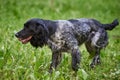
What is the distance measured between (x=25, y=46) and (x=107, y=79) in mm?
2125

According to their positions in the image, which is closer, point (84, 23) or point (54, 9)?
point (84, 23)

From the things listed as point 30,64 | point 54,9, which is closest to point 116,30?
point 54,9

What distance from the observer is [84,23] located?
855 centimetres

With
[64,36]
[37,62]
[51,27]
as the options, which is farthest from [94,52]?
[37,62]

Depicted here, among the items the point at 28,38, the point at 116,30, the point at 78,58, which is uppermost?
the point at 28,38

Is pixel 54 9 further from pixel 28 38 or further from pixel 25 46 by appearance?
pixel 28 38

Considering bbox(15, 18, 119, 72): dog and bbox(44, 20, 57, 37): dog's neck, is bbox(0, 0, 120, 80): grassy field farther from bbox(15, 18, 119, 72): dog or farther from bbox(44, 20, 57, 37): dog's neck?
bbox(44, 20, 57, 37): dog's neck

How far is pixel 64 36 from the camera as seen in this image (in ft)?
25.8

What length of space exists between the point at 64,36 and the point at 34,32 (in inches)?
25.7

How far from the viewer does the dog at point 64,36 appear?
294 inches

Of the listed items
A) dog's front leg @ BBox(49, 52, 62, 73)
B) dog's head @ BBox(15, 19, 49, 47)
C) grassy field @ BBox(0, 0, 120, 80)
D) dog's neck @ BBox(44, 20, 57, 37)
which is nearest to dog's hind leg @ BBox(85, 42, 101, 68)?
grassy field @ BBox(0, 0, 120, 80)

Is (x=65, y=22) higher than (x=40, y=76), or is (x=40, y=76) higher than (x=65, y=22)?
(x=65, y=22)

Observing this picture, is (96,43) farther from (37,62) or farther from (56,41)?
(37,62)

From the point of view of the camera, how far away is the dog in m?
7.48
